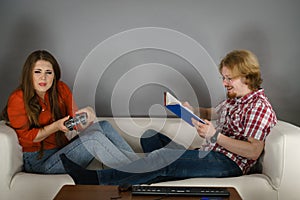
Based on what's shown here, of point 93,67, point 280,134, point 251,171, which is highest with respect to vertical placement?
point 93,67

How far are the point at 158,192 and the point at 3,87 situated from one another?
6.27 feet

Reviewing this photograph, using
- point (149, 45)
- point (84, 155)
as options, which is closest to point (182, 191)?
point (84, 155)

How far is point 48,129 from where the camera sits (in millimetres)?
2533

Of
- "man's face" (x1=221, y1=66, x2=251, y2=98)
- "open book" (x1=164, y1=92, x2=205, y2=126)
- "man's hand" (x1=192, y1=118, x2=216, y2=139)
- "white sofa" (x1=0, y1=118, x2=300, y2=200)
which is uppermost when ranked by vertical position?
"man's face" (x1=221, y1=66, x2=251, y2=98)

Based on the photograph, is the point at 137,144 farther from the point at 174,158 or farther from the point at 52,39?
the point at 52,39

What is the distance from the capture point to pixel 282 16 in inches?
125

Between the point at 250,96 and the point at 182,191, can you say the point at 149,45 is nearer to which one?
the point at 250,96

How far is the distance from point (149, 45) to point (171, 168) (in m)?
1.25

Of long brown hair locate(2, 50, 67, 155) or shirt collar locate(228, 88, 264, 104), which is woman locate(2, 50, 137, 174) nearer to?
long brown hair locate(2, 50, 67, 155)

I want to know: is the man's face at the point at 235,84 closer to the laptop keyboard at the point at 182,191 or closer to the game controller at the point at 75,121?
the laptop keyboard at the point at 182,191

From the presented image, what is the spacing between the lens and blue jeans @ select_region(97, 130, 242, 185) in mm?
2178

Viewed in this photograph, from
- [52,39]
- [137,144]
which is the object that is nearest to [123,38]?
[52,39]

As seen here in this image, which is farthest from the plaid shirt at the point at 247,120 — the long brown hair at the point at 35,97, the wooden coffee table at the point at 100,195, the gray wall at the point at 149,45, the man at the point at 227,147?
the long brown hair at the point at 35,97

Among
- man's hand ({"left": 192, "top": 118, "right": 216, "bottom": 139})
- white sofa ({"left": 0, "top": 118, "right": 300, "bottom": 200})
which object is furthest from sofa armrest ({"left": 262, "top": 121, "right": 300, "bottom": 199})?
man's hand ({"left": 192, "top": 118, "right": 216, "bottom": 139})
